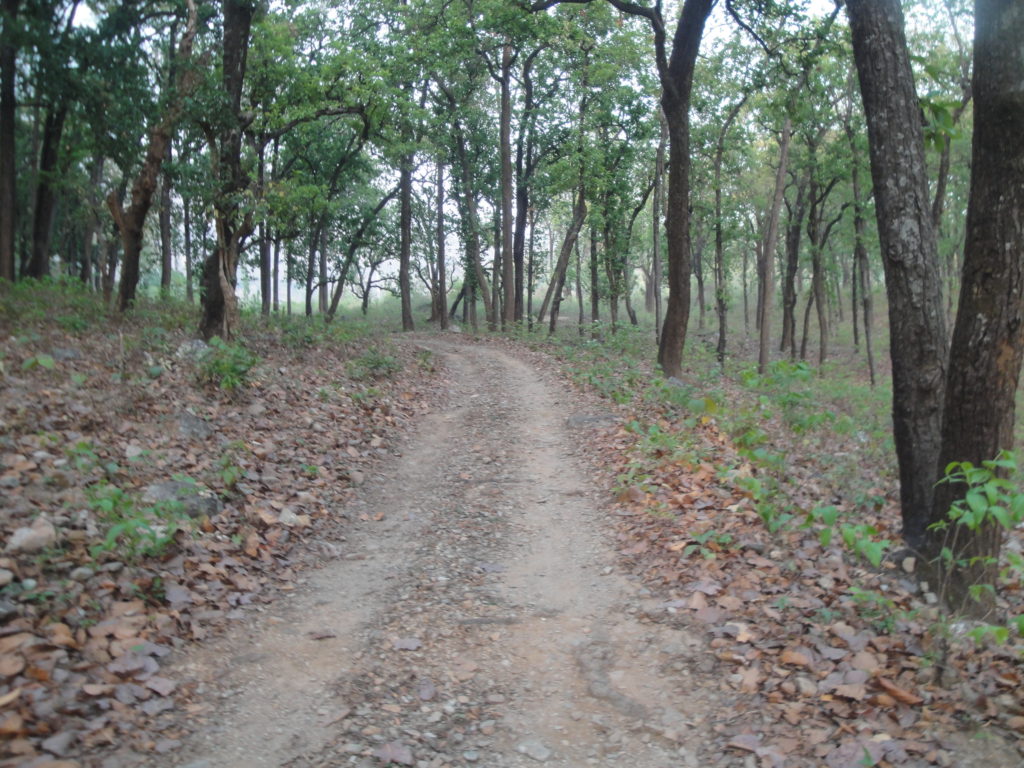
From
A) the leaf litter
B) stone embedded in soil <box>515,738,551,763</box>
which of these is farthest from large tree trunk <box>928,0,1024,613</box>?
the leaf litter

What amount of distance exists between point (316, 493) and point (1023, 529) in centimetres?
764

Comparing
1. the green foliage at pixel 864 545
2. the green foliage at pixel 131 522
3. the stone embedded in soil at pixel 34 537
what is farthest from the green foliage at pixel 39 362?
the green foliage at pixel 864 545

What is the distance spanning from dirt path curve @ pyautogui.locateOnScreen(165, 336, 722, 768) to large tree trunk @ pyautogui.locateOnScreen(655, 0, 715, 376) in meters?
6.30

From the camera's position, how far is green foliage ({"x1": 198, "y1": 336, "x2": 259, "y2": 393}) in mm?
9555

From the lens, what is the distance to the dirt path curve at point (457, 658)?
397 cm

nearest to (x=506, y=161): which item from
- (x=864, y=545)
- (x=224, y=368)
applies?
(x=224, y=368)

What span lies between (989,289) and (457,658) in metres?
4.40

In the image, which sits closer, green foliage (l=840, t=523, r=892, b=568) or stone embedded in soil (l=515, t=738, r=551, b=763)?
stone embedded in soil (l=515, t=738, r=551, b=763)

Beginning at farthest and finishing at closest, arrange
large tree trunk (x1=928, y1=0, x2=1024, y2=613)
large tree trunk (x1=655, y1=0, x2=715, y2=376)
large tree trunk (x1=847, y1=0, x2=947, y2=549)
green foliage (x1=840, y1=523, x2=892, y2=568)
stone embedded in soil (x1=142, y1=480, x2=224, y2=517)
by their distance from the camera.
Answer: large tree trunk (x1=655, y1=0, x2=715, y2=376) → stone embedded in soil (x1=142, y1=480, x2=224, y2=517) → large tree trunk (x1=847, y1=0, x2=947, y2=549) → large tree trunk (x1=928, y1=0, x2=1024, y2=613) → green foliage (x1=840, y1=523, x2=892, y2=568)

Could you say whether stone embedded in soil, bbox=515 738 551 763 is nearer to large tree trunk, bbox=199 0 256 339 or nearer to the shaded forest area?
the shaded forest area

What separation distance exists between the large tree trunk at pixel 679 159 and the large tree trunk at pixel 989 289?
7.82m

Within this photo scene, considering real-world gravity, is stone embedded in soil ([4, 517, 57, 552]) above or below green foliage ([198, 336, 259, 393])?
below

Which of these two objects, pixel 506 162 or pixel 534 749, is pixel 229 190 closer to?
pixel 534 749

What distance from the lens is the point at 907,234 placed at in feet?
18.8
